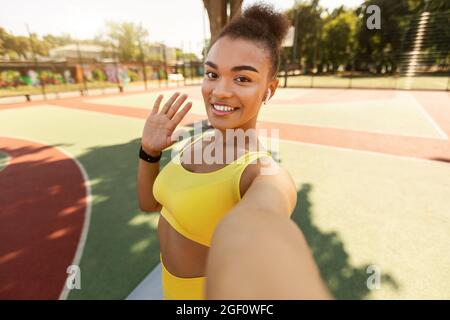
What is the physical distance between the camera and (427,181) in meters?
5.51

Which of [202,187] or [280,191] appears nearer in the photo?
[280,191]

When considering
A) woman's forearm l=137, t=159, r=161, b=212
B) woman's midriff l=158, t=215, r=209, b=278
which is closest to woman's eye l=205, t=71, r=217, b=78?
woman's forearm l=137, t=159, r=161, b=212

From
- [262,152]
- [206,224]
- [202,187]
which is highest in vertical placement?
[262,152]

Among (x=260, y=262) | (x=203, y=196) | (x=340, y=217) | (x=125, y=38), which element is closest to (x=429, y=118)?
(x=340, y=217)

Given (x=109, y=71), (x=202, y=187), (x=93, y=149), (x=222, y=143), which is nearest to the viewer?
(x=202, y=187)

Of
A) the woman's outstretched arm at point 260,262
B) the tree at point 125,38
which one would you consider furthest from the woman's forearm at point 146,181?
the tree at point 125,38

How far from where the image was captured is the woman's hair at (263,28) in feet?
4.72

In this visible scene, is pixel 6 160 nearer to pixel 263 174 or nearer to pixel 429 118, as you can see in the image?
pixel 263 174

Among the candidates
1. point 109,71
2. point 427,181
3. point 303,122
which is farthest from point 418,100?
point 109,71

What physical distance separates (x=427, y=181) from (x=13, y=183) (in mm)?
8755

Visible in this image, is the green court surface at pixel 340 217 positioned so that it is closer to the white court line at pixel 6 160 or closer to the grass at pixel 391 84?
the white court line at pixel 6 160

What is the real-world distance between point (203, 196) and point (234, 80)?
619 mm

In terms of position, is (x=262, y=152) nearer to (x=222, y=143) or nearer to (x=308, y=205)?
(x=222, y=143)

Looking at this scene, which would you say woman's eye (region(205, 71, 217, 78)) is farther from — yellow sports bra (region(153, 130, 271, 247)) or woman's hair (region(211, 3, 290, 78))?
yellow sports bra (region(153, 130, 271, 247))
